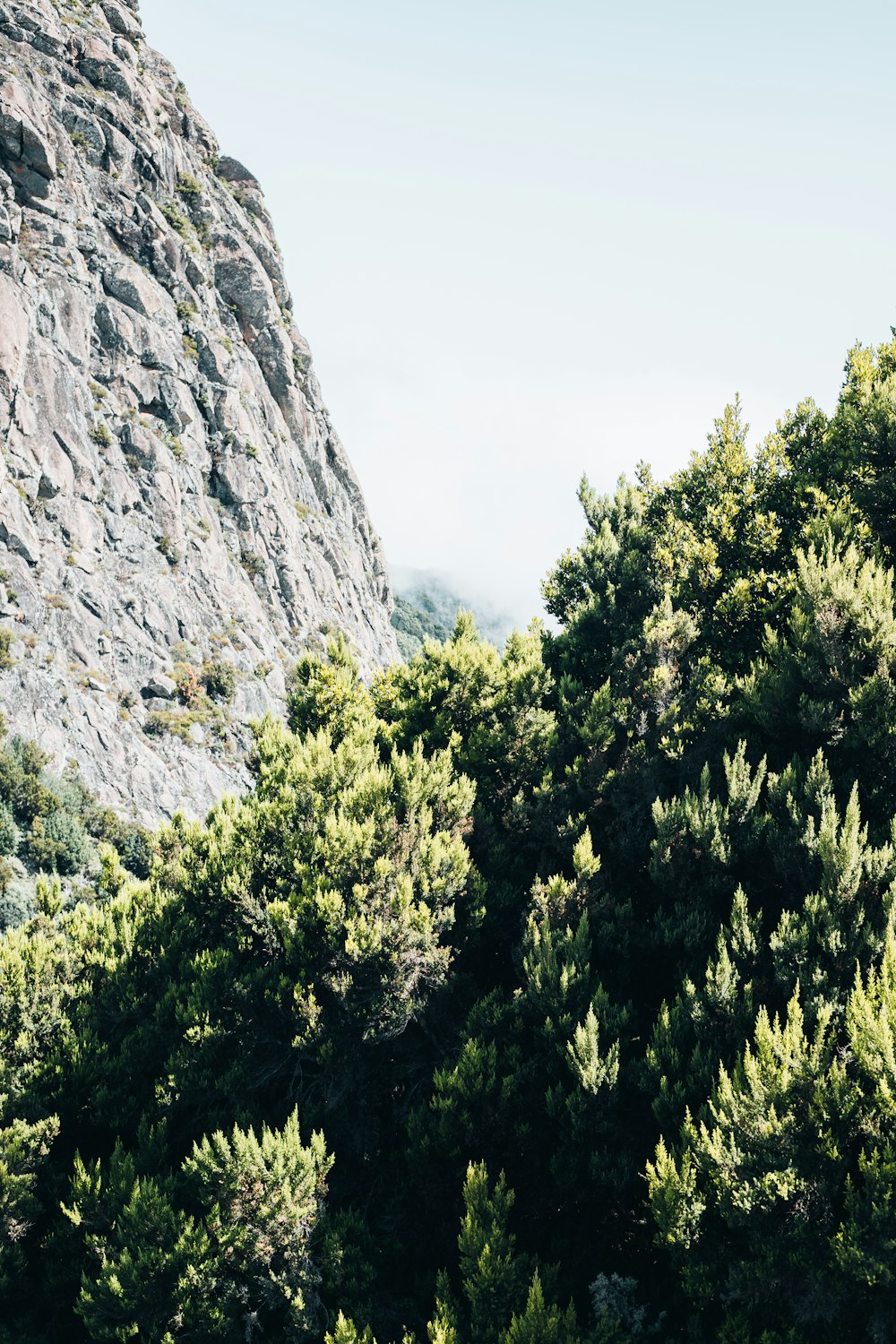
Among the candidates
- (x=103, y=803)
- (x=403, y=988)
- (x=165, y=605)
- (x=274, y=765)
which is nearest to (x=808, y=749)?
(x=403, y=988)

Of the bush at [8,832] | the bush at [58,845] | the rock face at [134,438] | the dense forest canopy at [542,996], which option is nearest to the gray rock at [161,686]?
the rock face at [134,438]

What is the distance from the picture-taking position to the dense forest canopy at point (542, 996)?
8.82m

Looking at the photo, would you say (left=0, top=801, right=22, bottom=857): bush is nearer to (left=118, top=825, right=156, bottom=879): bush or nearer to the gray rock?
(left=118, top=825, right=156, bottom=879): bush

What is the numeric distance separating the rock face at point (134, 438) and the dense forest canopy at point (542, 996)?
42.6m

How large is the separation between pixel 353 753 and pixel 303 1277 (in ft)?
28.6

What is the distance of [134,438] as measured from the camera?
2731 inches

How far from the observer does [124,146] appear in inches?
3059

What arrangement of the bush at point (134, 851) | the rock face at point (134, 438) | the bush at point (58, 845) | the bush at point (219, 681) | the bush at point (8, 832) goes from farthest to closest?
the bush at point (219, 681)
the rock face at point (134, 438)
the bush at point (134, 851)
the bush at point (58, 845)
the bush at point (8, 832)

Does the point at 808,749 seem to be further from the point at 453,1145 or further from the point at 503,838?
the point at 453,1145

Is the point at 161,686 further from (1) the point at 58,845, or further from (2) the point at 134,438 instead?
(2) the point at 134,438

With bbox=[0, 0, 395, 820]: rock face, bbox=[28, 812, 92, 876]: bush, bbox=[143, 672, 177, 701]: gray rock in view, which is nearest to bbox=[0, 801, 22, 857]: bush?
bbox=[28, 812, 92, 876]: bush

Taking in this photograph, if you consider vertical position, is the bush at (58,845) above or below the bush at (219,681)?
below

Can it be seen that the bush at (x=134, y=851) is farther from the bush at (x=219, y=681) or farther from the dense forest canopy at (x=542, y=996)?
the dense forest canopy at (x=542, y=996)

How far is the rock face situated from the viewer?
57250 millimetres
